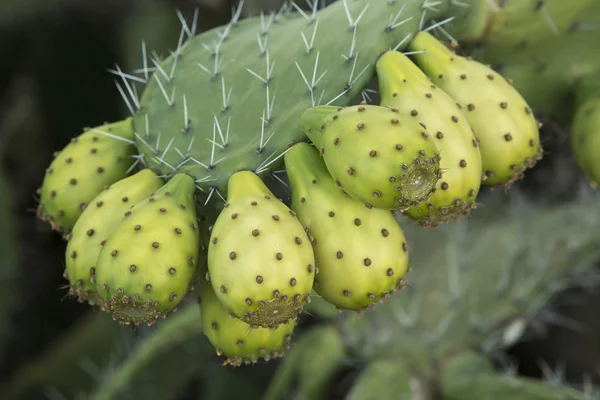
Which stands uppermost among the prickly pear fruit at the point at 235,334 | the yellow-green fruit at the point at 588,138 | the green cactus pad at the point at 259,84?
the green cactus pad at the point at 259,84

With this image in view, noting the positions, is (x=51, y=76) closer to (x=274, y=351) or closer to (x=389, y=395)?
(x=389, y=395)

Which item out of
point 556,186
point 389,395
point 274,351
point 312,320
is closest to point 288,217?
point 274,351

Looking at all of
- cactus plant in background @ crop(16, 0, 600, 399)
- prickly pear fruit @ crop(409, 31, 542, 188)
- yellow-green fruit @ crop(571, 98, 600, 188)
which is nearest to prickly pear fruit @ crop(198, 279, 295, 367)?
cactus plant in background @ crop(16, 0, 600, 399)

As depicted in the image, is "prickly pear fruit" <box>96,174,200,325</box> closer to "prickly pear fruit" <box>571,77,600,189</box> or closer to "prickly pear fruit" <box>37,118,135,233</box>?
"prickly pear fruit" <box>37,118,135,233</box>

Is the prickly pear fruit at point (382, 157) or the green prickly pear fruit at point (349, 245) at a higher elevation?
the prickly pear fruit at point (382, 157)

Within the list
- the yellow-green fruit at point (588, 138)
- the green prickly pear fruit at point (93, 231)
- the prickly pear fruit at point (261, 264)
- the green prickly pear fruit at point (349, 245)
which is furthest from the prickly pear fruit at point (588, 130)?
the green prickly pear fruit at point (93, 231)

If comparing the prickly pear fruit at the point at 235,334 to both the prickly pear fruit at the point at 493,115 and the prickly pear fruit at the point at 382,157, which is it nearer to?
the prickly pear fruit at the point at 382,157

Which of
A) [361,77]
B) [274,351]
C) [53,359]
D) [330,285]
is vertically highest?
[361,77]
